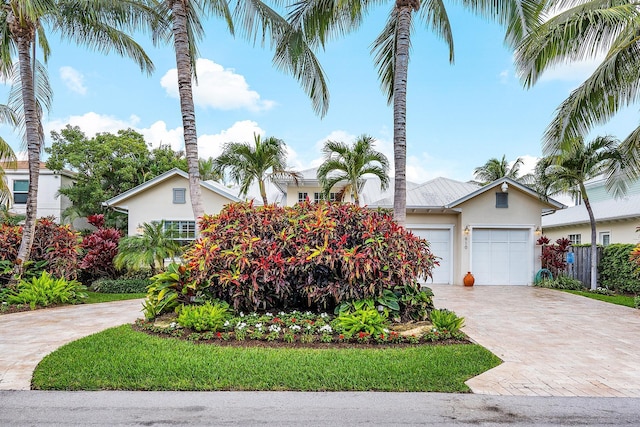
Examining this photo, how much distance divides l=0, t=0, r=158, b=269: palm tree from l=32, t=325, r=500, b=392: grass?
6.26 m

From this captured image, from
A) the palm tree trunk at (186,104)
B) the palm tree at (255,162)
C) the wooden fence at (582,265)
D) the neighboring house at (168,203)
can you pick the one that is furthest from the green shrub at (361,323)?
the wooden fence at (582,265)

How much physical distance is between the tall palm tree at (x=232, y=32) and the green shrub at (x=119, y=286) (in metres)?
5.63

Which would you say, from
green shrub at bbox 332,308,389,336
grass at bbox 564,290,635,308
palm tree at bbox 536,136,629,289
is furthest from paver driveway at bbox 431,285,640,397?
palm tree at bbox 536,136,629,289

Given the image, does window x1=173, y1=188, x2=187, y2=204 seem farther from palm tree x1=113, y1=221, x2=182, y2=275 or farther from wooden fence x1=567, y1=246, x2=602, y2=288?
wooden fence x1=567, y1=246, x2=602, y2=288

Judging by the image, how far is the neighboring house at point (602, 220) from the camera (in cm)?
1555

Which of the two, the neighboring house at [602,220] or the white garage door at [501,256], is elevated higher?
the neighboring house at [602,220]

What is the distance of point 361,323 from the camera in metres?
5.99

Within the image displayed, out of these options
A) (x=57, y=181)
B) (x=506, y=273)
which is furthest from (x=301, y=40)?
(x=57, y=181)

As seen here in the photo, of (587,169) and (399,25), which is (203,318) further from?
(587,169)

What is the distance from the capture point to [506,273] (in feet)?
48.8

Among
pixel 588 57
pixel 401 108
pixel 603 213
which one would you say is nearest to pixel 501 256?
pixel 603 213

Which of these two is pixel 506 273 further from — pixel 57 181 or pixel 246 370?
pixel 57 181

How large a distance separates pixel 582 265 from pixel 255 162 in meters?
12.7

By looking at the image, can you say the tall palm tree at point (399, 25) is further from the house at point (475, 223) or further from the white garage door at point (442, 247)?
the white garage door at point (442, 247)
